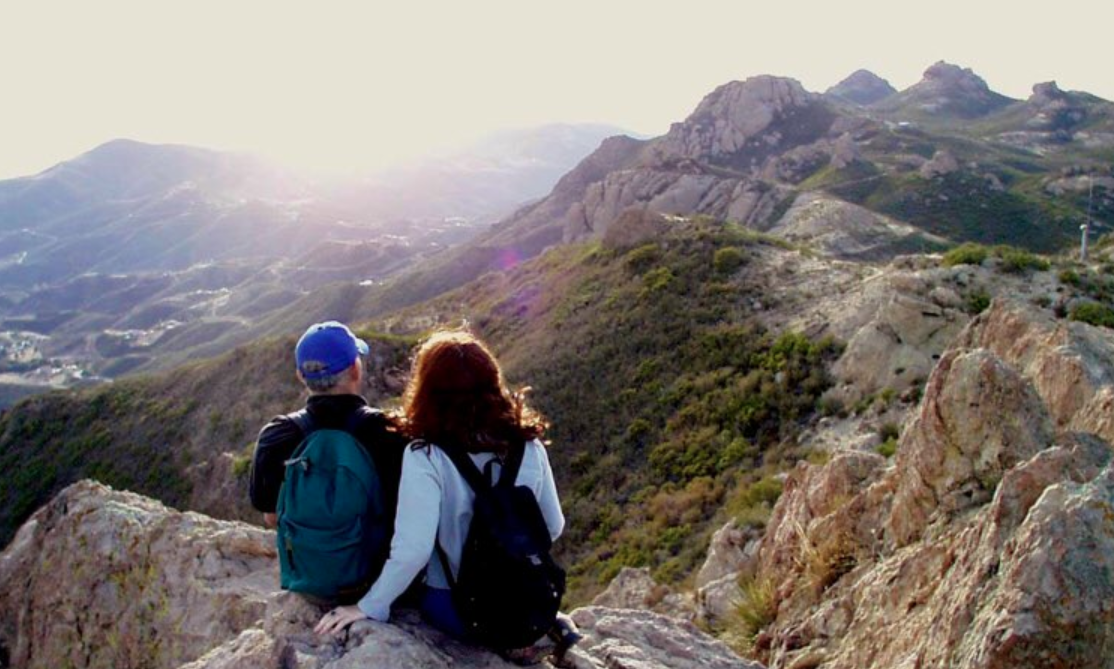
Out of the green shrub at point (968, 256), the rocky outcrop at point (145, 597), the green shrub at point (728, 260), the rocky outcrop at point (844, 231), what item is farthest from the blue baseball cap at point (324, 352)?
the rocky outcrop at point (844, 231)

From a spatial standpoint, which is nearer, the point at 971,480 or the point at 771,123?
the point at 971,480

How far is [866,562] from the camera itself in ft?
19.9

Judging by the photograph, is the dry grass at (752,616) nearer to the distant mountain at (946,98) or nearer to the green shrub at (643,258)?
the green shrub at (643,258)

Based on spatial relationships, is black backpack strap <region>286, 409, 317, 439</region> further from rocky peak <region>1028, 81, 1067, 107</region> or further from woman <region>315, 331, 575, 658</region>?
rocky peak <region>1028, 81, 1067, 107</region>

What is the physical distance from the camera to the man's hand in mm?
3576

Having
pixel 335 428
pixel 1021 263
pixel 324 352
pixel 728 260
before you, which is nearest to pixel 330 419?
pixel 335 428

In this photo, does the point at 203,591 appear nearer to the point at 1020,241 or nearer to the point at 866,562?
the point at 866,562

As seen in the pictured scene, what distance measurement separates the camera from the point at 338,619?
359 centimetres

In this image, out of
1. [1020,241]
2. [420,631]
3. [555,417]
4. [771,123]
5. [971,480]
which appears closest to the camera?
[420,631]

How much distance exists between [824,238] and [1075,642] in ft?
125

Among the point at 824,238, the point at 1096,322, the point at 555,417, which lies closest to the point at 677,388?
the point at 555,417

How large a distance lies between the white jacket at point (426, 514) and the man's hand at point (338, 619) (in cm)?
6

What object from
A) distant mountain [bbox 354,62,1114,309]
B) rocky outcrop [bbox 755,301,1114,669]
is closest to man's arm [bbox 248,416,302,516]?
rocky outcrop [bbox 755,301,1114,669]

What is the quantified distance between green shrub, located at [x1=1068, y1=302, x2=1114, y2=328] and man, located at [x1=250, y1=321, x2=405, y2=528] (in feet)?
36.7
